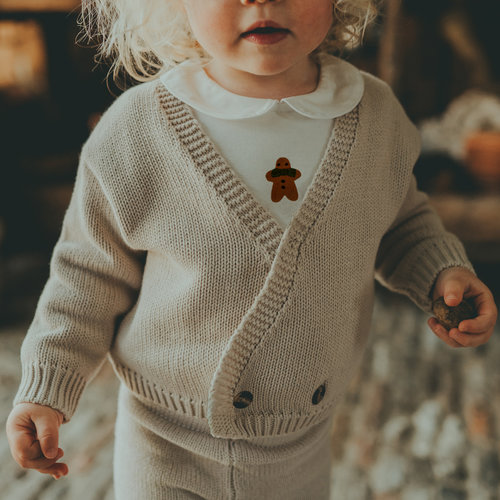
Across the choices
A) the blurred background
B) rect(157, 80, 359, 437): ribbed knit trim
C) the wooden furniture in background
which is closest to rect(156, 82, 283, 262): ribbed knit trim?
rect(157, 80, 359, 437): ribbed knit trim

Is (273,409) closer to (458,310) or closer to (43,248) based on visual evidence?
(458,310)

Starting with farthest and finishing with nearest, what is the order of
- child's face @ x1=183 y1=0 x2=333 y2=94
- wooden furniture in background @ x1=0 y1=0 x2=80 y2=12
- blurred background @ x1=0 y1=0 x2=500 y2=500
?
wooden furniture in background @ x1=0 y1=0 x2=80 y2=12
blurred background @ x1=0 y1=0 x2=500 y2=500
child's face @ x1=183 y1=0 x2=333 y2=94

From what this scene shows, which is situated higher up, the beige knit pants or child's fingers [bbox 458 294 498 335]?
child's fingers [bbox 458 294 498 335]

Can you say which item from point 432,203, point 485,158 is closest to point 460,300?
point 432,203

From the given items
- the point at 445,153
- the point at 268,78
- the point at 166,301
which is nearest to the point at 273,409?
the point at 166,301

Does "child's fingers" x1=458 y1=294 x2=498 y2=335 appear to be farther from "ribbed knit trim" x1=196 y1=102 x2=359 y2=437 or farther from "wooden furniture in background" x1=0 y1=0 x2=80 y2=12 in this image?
"wooden furniture in background" x1=0 y1=0 x2=80 y2=12

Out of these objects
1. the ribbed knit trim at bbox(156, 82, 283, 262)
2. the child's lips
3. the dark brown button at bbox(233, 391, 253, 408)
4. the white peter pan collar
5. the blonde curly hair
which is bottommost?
the dark brown button at bbox(233, 391, 253, 408)

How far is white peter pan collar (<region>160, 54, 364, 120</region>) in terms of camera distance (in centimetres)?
64

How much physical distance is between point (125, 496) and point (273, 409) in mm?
224

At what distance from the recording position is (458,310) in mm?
653

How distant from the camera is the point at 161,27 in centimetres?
70

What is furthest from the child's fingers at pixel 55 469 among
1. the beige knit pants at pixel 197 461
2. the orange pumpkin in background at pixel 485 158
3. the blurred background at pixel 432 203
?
the orange pumpkin in background at pixel 485 158

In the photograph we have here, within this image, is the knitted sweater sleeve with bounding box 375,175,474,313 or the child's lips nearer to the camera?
the child's lips

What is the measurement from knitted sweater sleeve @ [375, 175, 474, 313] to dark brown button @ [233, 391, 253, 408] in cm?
24
